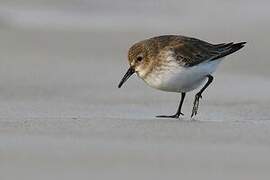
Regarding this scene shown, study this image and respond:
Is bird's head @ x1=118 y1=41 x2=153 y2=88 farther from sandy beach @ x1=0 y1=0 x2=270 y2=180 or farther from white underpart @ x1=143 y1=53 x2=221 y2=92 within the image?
sandy beach @ x1=0 y1=0 x2=270 y2=180

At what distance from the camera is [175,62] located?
819 centimetres

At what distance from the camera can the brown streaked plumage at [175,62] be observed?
8.14m

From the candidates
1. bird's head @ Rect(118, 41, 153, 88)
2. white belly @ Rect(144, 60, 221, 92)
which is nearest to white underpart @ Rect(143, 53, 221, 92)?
white belly @ Rect(144, 60, 221, 92)

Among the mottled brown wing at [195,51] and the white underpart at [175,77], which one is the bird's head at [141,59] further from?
the mottled brown wing at [195,51]

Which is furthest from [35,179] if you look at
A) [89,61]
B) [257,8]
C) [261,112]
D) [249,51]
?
[257,8]

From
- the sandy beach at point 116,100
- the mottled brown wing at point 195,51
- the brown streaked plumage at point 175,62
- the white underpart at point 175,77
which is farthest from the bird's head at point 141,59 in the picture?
the sandy beach at point 116,100

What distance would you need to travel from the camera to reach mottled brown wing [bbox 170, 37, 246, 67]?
8.20 m

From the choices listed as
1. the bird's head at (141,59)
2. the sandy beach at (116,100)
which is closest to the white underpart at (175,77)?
the bird's head at (141,59)

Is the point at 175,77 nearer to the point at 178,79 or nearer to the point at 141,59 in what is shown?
the point at 178,79

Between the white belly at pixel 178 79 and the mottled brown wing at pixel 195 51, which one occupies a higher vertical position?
the mottled brown wing at pixel 195 51

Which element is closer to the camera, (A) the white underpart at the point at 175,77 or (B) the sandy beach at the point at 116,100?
(B) the sandy beach at the point at 116,100

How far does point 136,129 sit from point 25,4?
708 centimetres

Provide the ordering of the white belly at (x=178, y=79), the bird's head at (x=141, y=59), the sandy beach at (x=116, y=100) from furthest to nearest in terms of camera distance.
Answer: the bird's head at (x=141, y=59)
the white belly at (x=178, y=79)
the sandy beach at (x=116, y=100)

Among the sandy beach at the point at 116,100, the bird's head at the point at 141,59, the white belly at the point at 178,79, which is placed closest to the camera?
the sandy beach at the point at 116,100
